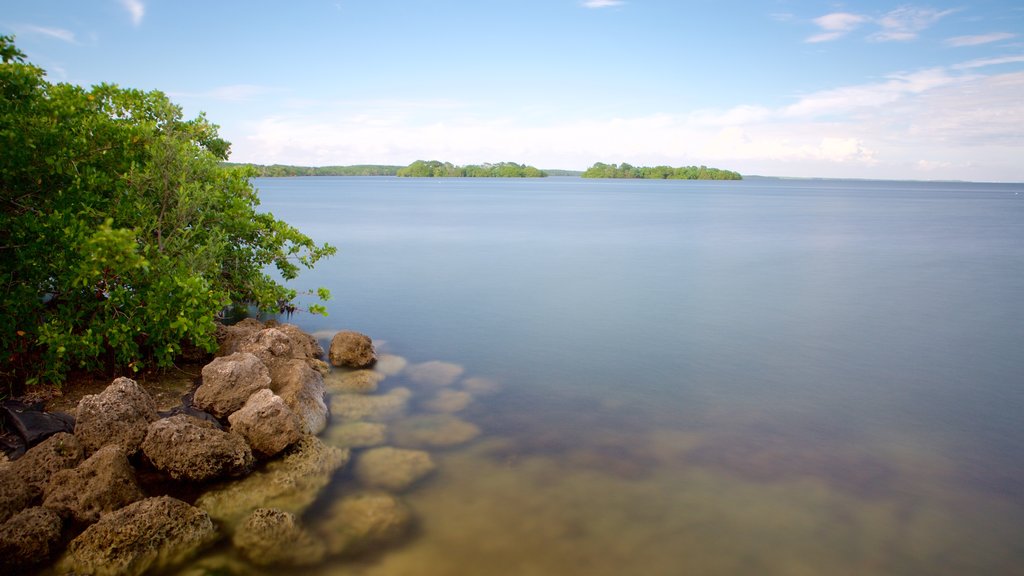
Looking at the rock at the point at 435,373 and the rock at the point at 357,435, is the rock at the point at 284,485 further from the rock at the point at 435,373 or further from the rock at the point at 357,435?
the rock at the point at 435,373

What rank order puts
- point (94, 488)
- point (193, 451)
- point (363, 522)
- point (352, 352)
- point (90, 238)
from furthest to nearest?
point (352, 352), point (90, 238), point (193, 451), point (363, 522), point (94, 488)

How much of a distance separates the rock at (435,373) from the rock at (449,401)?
0.47 meters

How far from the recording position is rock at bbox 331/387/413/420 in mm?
9938

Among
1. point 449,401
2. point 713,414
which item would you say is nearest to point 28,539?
point 449,401

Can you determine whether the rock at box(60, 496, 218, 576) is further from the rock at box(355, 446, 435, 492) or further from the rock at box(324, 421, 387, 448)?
the rock at box(324, 421, 387, 448)

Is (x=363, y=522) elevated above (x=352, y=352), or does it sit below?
below

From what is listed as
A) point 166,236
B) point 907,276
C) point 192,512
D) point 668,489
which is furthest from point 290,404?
point 907,276

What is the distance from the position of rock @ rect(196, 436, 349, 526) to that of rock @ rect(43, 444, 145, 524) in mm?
802

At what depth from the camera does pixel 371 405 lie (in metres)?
10.3

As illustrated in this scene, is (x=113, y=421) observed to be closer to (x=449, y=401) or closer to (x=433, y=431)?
(x=433, y=431)

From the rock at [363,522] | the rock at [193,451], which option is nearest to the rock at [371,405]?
the rock at [193,451]

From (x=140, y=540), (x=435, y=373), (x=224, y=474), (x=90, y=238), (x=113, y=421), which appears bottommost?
(x=435, y=373)

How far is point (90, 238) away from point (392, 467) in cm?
539

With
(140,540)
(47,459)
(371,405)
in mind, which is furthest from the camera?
(371,405)
